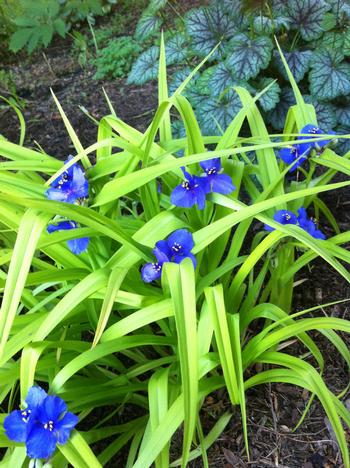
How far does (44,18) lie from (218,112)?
1.85m

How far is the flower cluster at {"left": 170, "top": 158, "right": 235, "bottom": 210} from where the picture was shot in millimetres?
1143

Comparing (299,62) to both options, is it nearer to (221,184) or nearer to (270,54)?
(270,54)

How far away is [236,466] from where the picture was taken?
4.20 ft

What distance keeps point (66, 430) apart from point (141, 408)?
53cm

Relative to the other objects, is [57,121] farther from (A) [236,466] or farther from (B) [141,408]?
(A) [236,466]

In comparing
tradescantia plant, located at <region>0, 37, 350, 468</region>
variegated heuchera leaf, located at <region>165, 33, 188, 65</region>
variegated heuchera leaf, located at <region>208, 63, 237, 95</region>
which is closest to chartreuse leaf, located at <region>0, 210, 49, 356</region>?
tradescantia plant, located at <region>0, 37, 350, 468</region>

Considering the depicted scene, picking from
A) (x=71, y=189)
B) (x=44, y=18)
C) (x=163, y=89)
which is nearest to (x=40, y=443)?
(x=71, y=189)

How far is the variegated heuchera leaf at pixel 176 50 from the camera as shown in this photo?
2.00 m

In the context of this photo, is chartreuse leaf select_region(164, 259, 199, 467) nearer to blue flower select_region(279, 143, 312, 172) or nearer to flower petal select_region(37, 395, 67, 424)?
flower petal select_region(37, 395, 67, 424)

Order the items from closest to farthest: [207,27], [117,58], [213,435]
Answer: [213,435], [207,27], [117,58]

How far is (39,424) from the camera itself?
2.97 feet

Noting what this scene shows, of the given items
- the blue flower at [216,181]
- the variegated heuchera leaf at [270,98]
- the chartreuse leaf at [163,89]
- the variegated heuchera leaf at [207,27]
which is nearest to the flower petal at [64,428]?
the blue flower at [216,181]

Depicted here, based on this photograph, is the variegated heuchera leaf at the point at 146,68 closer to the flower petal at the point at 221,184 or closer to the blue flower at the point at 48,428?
the flower petal at the point at 221,184

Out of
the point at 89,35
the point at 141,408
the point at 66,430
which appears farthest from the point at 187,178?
the point at 89,35
